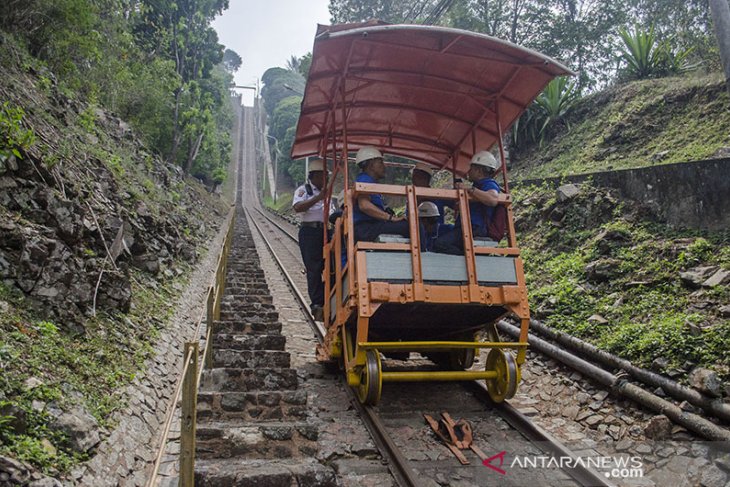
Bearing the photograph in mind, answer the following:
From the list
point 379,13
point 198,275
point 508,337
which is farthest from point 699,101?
point 379,13

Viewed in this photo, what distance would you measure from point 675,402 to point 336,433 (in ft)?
10.2

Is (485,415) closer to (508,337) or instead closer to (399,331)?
(399,331)

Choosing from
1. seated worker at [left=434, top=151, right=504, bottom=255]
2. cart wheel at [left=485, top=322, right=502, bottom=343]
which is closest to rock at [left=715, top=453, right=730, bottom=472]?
cart wheel at [left=485, top=322, right=502, bottom=343]

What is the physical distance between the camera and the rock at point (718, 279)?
228 inches

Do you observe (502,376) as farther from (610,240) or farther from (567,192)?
(567,192)

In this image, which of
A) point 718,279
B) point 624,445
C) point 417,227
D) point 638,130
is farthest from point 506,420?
point 638,130

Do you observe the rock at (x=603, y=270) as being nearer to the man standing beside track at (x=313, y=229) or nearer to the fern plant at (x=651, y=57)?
the man standing beside track at (x=313, y=229)

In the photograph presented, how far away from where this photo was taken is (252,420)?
4.50 metres

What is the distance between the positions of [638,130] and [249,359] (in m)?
10.2

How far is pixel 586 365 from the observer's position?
559 centimetres

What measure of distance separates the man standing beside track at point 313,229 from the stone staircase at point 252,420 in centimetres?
75

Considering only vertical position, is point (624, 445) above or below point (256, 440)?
below

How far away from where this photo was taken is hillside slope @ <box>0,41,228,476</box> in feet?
11.6

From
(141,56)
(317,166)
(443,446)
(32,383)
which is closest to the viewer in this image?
(32,383)
